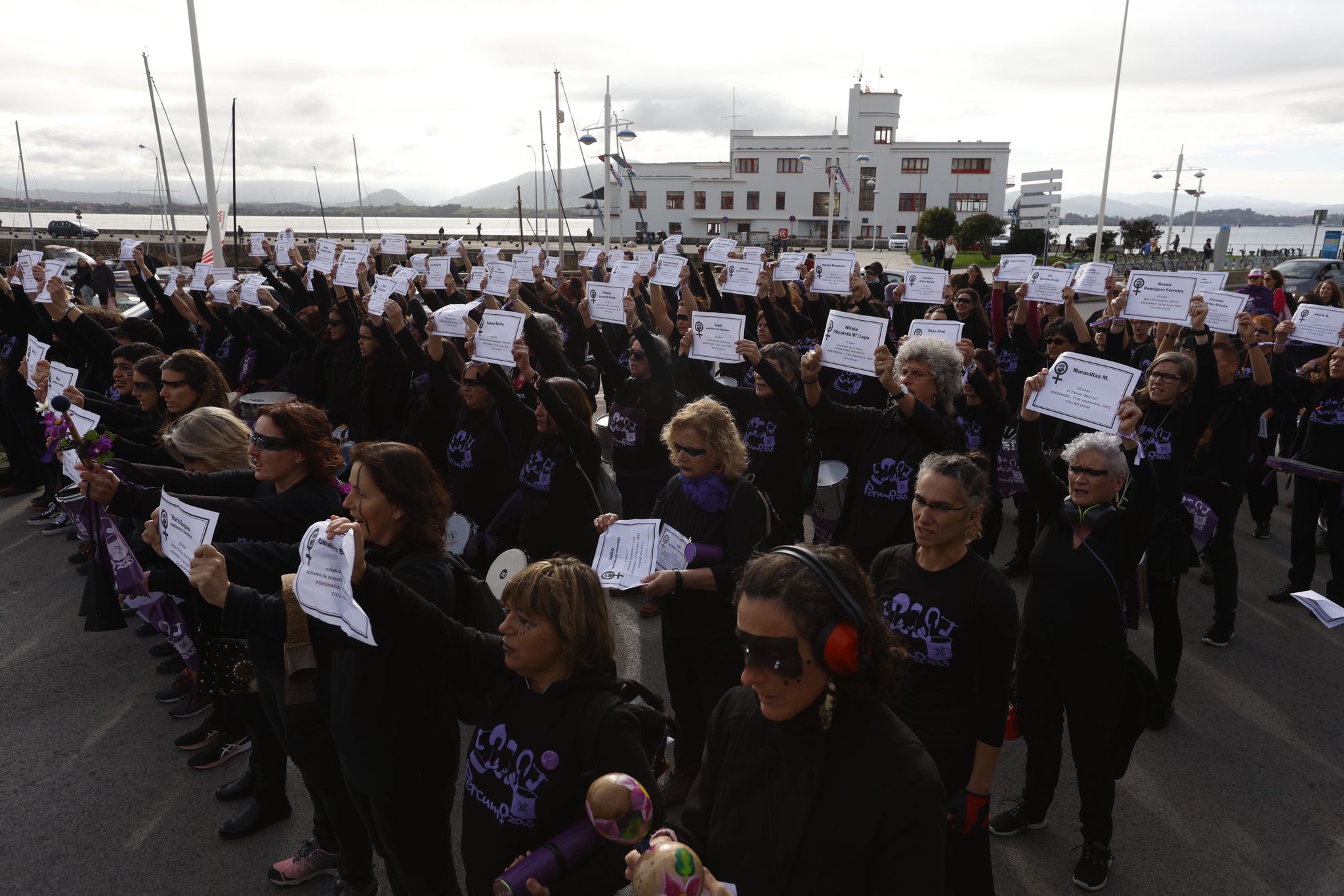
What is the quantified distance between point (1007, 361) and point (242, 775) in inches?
283

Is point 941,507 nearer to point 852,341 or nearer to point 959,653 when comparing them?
point 959,653

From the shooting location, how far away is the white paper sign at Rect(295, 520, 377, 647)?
2.05 metres

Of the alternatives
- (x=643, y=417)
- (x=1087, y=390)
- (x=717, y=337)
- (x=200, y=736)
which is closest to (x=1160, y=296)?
(x=1087, y=390)

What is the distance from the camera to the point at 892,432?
4.27m

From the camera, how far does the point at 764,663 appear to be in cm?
176

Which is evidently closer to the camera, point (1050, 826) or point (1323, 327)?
point (1050, 826)

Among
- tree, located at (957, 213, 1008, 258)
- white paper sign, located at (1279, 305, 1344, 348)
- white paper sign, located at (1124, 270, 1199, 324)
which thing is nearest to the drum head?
white paper sign, located at (1124, 270, 1199, 324)

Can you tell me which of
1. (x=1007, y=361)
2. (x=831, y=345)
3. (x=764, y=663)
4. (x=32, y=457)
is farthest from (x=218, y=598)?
(x=32, y=457)

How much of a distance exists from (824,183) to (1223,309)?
84.4 metres

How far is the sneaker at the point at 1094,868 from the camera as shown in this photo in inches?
138

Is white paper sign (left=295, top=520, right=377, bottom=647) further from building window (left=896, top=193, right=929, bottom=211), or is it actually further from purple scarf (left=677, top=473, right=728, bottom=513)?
building window (left=896, top=193, right=929, bottom=211)

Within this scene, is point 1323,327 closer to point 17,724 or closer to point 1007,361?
point 1007,361

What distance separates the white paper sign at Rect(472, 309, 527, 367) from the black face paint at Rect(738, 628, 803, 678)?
347 centimetres

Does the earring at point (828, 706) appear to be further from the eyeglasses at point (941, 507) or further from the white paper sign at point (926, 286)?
the white paper sign at point (926, 286)
